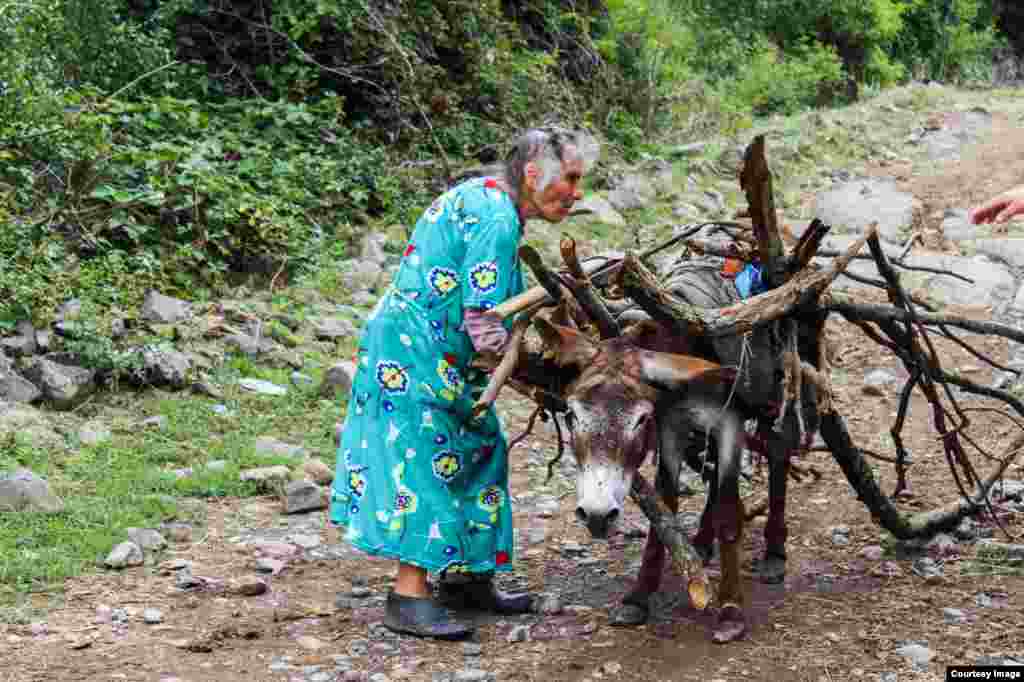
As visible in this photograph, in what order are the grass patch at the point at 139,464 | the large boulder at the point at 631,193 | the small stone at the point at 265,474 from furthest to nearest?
the large boulder at the point at 631,193 < the small stone at the point at 265,474 < the grass patch at the point at 139,464

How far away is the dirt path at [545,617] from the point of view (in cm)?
395

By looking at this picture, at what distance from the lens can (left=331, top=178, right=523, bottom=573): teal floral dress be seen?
416cm

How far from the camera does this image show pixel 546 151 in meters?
4.08

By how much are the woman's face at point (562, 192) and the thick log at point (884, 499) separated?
1.46m

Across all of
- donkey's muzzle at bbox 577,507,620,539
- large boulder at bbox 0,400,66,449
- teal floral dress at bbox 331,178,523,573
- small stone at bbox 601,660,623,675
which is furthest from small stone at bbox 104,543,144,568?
donkey's muzzle at bbox 577,507,620,539

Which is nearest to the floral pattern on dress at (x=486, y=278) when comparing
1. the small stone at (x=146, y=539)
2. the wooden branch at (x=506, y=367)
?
the wooden branch at (x=506, y=367)

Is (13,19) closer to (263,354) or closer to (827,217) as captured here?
(263,354)

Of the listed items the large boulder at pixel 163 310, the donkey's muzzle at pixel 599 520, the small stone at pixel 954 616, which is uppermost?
the large boulder at pixel 163 310

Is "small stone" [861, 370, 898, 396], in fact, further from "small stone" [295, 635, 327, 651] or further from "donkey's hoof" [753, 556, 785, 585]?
"small stone" [295, 635, 327, 651]

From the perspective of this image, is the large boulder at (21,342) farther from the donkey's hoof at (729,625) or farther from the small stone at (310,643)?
the donkey's hoof at (729,625)

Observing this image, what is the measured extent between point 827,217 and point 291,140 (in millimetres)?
5004

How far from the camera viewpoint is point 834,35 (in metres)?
19.8

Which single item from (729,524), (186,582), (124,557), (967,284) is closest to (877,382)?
(967,284)

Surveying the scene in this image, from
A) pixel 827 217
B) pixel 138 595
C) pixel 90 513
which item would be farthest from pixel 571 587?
pixel 827 217
